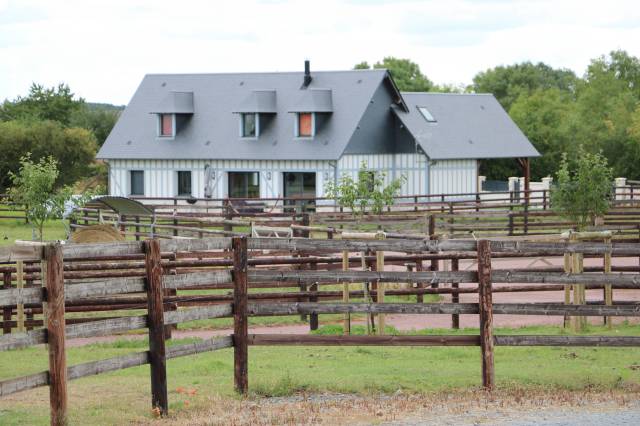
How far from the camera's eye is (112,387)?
11.8 meters

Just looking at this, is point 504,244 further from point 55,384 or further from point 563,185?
point 563,185

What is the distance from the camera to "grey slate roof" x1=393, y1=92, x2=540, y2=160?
5381 centimetres

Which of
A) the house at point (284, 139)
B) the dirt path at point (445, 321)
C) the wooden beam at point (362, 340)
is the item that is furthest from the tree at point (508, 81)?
the wooden beam at point (362, 340)

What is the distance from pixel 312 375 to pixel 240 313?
1472mm

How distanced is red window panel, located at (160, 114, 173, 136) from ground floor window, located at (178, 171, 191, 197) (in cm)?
224

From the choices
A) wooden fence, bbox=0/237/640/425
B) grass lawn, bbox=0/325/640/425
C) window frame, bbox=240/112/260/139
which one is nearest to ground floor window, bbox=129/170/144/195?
window frame, bbox=240/112/260/139

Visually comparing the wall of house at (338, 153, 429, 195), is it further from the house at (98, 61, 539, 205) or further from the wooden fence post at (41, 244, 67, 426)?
the wooden fence post at (41, 244, 67, 426)

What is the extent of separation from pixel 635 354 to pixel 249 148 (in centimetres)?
3931

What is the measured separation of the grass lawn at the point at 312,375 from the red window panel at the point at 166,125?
40.0 metres

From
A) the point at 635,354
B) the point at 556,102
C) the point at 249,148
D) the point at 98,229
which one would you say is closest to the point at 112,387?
the point at 635,354

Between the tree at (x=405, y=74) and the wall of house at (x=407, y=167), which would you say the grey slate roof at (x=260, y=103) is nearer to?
the wall of house at (x=407, y=167)

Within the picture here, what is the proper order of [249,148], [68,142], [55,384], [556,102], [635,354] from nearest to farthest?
[55,384]
[635,354]
[249,148]
[68,142]
[556,102]

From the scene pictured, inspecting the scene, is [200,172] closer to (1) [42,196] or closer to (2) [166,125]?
(2) [166,125]

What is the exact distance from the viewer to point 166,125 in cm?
5534
